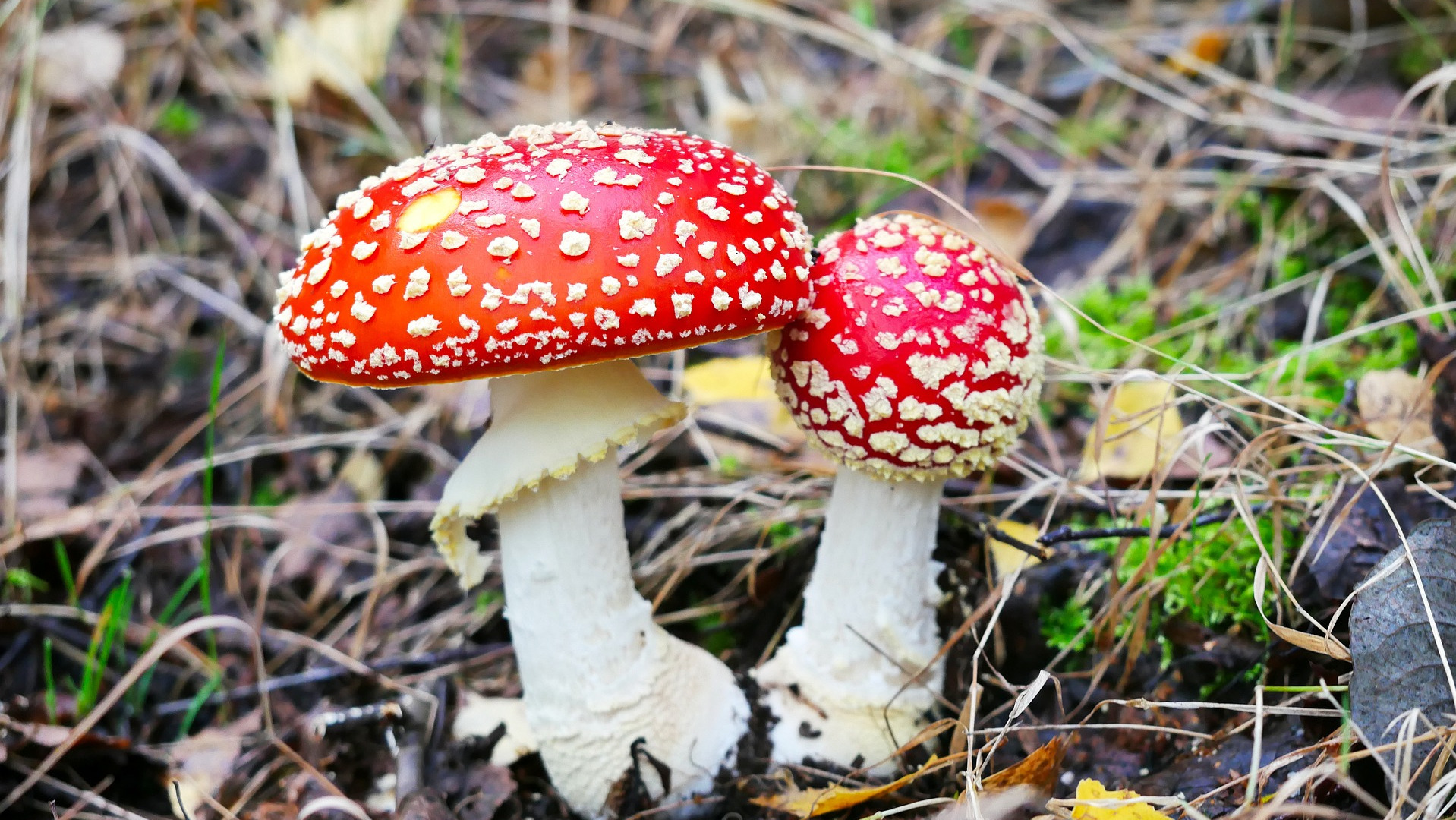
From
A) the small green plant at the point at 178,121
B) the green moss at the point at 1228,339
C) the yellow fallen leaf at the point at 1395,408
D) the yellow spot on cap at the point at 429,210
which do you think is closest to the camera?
the yellow spot on cap at the point at 429,210

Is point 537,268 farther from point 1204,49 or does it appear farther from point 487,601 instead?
point 1204,49

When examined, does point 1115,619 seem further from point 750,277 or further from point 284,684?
point 284,684

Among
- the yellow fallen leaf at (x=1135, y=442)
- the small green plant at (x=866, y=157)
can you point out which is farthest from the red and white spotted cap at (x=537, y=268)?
the small green plant at (x=866, y=157)

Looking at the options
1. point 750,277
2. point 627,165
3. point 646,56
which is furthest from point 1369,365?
point 646,56

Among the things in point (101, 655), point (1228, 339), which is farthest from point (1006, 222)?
point (101, 655)

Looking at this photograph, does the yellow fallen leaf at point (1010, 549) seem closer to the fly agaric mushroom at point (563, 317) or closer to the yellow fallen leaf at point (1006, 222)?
the fly agaric mushroom at point (563, 317)

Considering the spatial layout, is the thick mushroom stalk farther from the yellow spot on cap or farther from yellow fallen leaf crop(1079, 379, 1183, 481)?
yellow fallen leaf crop(1079, 379, 1183, 481)
